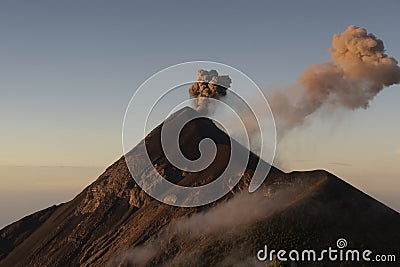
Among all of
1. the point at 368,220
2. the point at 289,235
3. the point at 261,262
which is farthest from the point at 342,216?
the point at 261,262

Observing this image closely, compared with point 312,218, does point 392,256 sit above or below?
below

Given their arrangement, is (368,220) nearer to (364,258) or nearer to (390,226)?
(390,226)

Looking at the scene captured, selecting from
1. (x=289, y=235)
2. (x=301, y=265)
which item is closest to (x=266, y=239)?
(x=289, y=235)

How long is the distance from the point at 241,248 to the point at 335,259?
34.9 m

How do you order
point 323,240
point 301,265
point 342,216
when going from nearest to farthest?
point 301,265
point 323,240
point 342,216

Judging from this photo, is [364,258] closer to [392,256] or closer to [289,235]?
[392,256]

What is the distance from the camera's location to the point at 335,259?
580 ft

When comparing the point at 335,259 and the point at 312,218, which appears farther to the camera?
the point at 312,218

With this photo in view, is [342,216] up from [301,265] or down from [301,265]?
up

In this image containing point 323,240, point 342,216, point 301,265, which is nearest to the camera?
point 301,265

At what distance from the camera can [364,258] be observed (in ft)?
577

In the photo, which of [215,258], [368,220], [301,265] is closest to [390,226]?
[368,220]

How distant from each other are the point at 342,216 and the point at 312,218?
40.0 feet

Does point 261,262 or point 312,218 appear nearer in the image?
point 261,262
